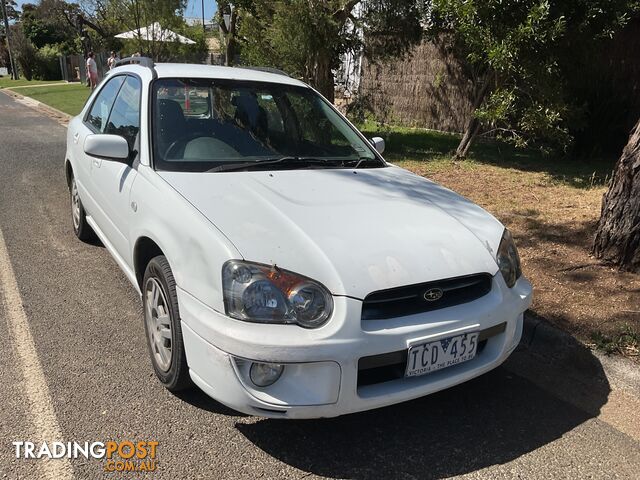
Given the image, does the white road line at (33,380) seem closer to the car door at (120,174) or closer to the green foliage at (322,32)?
the car door at (120,174)

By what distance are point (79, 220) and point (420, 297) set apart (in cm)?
373

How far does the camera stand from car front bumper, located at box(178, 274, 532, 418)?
7.11 feet

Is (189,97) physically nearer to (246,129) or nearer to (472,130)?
(246,129)

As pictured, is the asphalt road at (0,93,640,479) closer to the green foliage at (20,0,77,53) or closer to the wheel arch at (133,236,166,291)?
the wheel arch at (133,236,166,291)

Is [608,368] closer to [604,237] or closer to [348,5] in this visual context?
[604,237]

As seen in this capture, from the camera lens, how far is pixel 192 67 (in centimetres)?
393

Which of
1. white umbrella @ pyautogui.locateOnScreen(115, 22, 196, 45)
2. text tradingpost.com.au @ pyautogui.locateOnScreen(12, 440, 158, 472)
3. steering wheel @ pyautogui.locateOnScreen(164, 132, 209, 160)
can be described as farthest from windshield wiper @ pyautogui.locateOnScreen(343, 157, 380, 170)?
white umbrella @ pyautogui.locateOnScreen(115, 22, 196, 45)

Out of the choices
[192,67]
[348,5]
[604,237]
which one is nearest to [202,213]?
[192,67]

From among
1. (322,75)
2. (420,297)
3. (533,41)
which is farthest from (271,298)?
(322,75)

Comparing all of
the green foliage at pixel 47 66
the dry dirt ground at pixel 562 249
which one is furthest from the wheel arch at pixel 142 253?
the green foliage at pixel 47 66

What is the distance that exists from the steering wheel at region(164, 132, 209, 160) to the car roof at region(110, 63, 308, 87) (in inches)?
21.7

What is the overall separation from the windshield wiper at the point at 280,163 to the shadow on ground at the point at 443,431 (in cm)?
144

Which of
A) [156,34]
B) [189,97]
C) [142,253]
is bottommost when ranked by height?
[142,253]

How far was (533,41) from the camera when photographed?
22.6 ft
